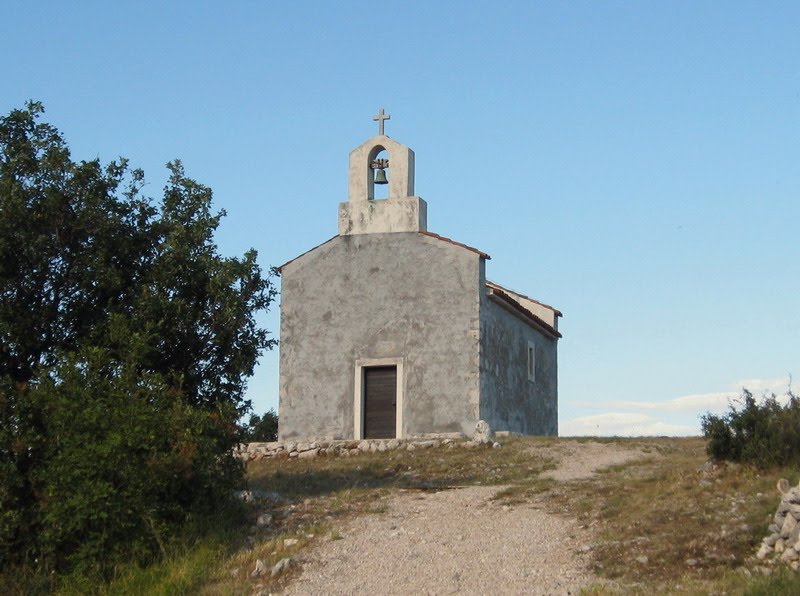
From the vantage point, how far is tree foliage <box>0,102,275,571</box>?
52.4ft

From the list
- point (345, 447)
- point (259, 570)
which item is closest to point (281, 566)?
point (259, 570)

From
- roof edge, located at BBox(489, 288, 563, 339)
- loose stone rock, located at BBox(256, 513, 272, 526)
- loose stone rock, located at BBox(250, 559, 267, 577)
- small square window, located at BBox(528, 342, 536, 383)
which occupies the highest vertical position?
roof edge, located at BBox(489, 288, 563, 339)

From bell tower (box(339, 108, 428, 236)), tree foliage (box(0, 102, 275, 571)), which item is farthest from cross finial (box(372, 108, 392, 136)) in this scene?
tree foliage (box(0, 102, 275, 571))

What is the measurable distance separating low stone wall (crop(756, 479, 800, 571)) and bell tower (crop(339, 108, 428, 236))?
1632 centimetres

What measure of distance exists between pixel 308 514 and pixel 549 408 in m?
18.9

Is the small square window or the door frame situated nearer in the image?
the door frame

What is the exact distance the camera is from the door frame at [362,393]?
2856cm

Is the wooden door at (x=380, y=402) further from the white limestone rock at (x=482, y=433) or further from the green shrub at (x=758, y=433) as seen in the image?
the green shrub at (x=758, y=433)

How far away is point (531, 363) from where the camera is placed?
110 ft

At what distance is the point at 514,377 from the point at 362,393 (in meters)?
5.02

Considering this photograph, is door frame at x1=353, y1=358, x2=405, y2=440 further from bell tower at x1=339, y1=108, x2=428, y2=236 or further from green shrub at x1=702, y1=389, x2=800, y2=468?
green shrub at x1=702, y1=389, x2=800, y2=468

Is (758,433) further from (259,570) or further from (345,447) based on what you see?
(345,447)

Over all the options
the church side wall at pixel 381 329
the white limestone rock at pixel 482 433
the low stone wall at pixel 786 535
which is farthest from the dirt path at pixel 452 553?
the church side wall at pixel 381 329

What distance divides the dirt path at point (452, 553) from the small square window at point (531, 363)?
14.9 meters
